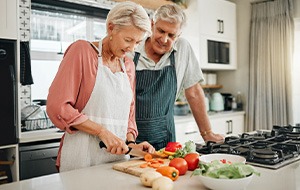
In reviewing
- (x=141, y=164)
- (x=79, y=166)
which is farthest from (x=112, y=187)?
(x=79, y=166)

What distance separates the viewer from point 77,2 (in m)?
2.65

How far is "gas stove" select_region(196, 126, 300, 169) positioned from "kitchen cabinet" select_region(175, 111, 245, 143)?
3.21 feet

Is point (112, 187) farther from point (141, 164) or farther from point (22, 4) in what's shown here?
point (22, 4)

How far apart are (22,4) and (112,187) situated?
6.45 ft

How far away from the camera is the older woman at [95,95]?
3.72ft

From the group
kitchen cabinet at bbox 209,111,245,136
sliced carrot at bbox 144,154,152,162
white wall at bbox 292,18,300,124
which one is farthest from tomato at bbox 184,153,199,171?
white wall at bbox 292,18,300,124

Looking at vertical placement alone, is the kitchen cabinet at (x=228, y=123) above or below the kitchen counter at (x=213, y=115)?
below

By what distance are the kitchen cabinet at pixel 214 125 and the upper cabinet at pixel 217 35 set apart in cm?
57

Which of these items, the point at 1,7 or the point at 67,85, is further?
the point at 1,7

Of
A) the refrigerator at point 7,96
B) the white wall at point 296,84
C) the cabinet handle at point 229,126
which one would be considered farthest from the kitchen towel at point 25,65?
the white wall at point 296,84

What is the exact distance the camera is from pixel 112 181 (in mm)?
955

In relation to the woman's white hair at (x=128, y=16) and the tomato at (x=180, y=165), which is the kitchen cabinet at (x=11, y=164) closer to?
the woman's white hair at (x=128, y=16)

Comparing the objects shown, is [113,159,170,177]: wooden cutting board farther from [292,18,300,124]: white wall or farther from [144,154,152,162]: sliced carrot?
[292,18,300,124]: white wall

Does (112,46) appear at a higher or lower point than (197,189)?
higher
